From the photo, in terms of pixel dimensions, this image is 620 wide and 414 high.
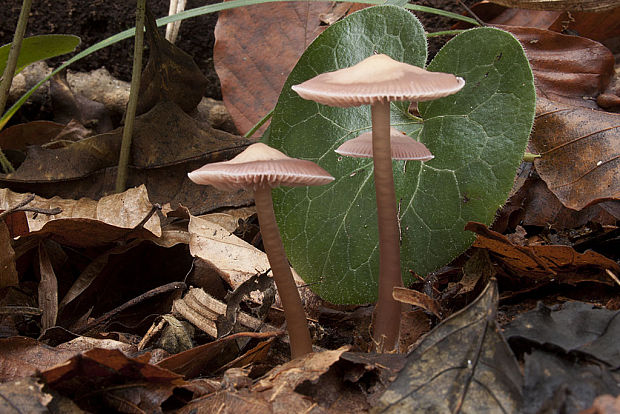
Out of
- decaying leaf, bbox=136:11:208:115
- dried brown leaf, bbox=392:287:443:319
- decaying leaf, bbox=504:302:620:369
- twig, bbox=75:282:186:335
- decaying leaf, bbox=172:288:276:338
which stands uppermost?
decaying leaf, bbox=136:11:208:115

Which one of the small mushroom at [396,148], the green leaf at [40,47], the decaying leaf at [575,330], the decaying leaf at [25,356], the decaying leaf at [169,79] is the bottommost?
the decaying leaf at [25,356]

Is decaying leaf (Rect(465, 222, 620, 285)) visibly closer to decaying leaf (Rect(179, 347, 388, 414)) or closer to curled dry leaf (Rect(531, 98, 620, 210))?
curled dry leaf (Rect(531, 98, 620, 210))

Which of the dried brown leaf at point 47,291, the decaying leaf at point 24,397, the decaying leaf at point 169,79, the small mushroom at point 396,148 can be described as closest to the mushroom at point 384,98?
the small mushroom at point 396,148

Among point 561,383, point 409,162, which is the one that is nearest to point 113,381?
point 561,383

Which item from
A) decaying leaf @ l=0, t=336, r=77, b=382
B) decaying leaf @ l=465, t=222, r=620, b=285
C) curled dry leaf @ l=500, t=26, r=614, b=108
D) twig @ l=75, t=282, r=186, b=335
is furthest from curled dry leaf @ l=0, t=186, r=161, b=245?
curled dry leaf @ l=500, t=26, r=614, b=108

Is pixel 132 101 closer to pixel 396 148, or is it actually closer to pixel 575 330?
pixel 396 148

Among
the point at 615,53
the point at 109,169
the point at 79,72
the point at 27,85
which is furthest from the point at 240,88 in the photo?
the point at 615,53

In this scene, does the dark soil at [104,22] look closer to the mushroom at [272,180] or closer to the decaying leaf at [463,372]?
the mushroom at [272,180]
